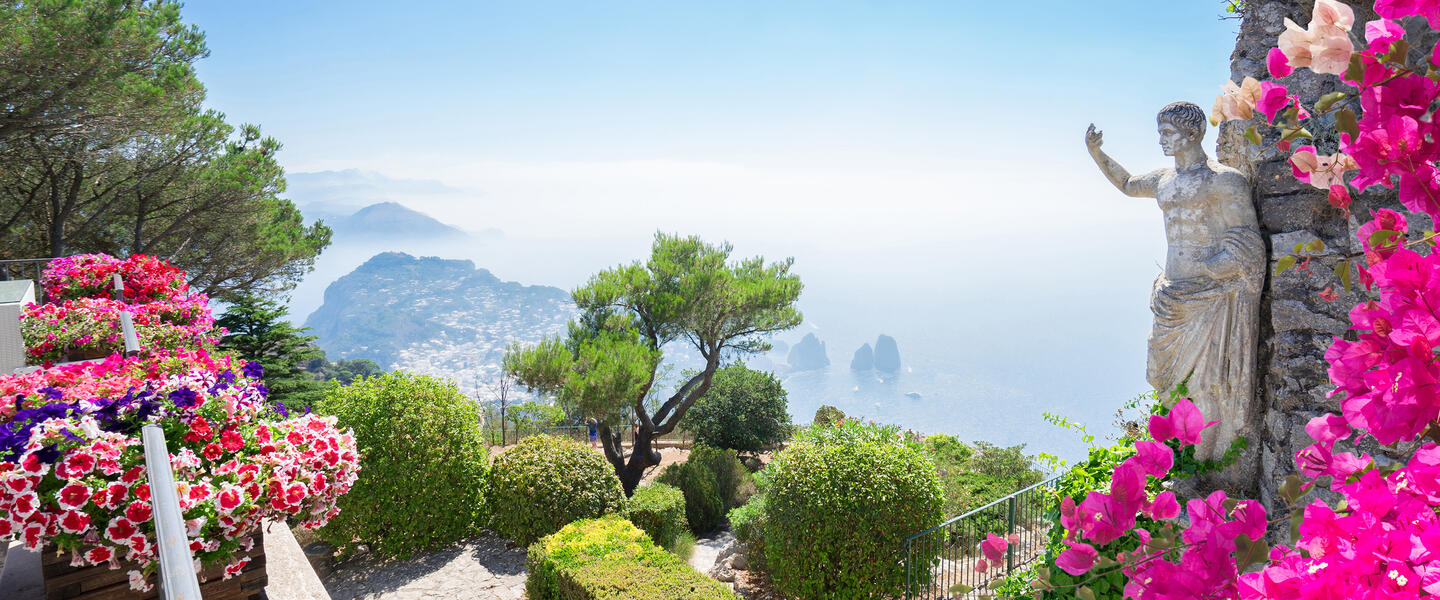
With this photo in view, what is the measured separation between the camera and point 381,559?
324 inches

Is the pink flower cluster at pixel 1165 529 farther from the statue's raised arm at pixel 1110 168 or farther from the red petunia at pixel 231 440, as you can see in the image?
the statue's raised arm at pixel 1110 168

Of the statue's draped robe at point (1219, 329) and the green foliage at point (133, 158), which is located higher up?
the green foliage at point (133, 158)

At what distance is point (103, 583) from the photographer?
2.98m

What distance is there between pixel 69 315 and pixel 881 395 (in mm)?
192177

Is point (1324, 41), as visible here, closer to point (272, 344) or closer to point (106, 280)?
point (106, 280)

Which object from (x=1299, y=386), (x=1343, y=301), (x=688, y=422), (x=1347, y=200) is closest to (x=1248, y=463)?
(x=1299, y=386)

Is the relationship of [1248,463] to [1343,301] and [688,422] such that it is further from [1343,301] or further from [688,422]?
[688,422]

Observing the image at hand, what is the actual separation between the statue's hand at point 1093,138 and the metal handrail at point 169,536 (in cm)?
462

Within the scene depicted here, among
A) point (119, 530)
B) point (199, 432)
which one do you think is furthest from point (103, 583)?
point (199, 432)

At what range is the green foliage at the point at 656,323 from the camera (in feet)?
37.2

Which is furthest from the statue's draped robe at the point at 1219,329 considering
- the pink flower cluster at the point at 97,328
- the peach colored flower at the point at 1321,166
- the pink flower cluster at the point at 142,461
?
the pink flower cluster at the point at 97,328

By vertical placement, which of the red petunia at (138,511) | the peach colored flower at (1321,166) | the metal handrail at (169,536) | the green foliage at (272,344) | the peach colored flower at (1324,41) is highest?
the peach colored flower at (1324,41)

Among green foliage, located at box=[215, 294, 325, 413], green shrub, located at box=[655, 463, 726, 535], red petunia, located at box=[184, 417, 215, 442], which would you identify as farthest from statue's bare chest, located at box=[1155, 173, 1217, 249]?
green foliage, located at box=[215, 294, 325, 413]

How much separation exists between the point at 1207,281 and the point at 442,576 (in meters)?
7.60
